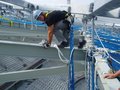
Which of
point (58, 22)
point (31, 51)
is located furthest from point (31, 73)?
point (58, 22)

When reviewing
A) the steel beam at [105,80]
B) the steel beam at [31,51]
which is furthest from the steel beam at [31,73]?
the steel beam at [105,80]

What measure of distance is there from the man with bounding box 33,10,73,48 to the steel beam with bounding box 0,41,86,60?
18 cm

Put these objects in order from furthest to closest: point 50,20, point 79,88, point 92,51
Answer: point 79,88 → point 50,20 → point 92,51

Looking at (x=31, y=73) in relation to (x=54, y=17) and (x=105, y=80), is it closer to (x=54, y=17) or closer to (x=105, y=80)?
(x=54, y=17)

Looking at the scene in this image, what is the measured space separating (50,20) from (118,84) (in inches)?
75.4

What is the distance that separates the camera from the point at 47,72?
293 cm

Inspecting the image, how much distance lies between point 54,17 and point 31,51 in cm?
64

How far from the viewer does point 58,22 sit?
3320 millimetres

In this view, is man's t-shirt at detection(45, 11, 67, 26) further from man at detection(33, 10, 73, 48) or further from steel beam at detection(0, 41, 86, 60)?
steel beam at detection(0, 41, 86, 60)

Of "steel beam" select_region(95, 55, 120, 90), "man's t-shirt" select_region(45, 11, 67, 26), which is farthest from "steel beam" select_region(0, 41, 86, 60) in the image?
"steel beam" select_region(95, 55, 120, 90)

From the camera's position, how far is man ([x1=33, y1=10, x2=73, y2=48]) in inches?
128

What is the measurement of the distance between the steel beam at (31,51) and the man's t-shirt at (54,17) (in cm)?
42

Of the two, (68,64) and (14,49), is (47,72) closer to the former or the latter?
(68,64)

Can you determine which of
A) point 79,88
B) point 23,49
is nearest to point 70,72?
point 23,49
